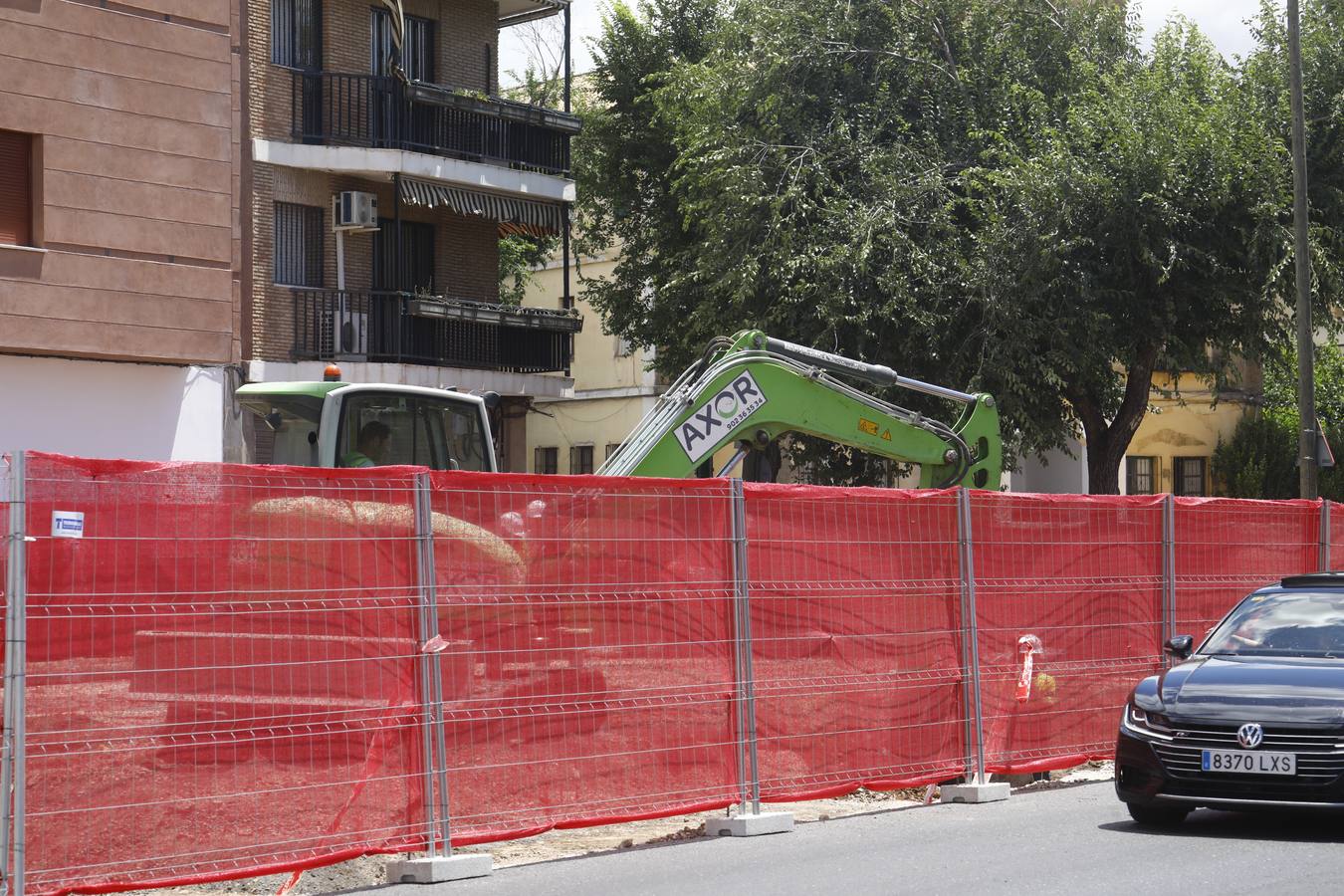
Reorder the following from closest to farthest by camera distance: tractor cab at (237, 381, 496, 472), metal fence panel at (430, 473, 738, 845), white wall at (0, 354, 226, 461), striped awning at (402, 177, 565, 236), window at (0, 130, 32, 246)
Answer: metal fence panel at (430, 473, 738, 845) → tractor cab at (237, 381, 496, 472) → window at (0, 130, 32, 246) → white wall at (0, 354, 226, 461) → striped awning at (402, 177, 565, 236)

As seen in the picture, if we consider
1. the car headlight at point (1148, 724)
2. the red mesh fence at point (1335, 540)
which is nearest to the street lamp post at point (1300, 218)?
the red mesh fence at point (1335, 540)

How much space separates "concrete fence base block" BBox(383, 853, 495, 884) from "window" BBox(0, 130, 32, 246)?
1187cm

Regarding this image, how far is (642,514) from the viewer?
10117 mm

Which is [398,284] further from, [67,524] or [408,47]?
[67,524]

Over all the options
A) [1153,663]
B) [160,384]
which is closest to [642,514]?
[1153,663]

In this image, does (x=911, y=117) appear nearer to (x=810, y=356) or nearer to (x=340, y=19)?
(x=340, y=19)

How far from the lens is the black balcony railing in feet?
91.8

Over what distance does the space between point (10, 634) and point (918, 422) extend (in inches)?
461

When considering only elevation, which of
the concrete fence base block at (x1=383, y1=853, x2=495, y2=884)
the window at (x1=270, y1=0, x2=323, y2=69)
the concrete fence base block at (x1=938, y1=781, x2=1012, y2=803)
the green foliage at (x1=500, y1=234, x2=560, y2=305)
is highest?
the window at (x1=270, y1=0, x2=323, y2=69)

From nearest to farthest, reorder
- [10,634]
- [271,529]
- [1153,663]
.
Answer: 1. [10,634]
2. [271,529]
3. [1153,663]

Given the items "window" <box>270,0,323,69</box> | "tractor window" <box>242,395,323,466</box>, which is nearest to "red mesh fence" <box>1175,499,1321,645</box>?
"tractor window" <box>242,395,323,466</box>

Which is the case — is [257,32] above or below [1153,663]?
above

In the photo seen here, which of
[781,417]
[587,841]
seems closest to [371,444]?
[781,417]

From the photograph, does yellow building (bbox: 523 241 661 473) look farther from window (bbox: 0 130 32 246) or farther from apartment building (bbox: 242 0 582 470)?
window (bbox: 0 130 32 246)
